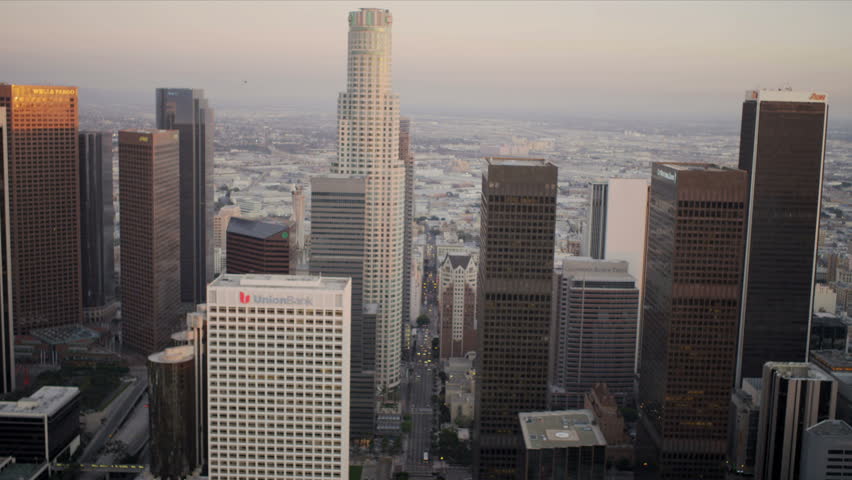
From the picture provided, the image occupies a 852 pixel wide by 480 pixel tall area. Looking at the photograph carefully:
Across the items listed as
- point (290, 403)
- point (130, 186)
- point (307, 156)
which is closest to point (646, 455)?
point (290, 403)

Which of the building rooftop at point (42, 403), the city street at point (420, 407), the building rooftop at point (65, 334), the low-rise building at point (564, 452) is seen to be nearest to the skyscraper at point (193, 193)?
the building rooftop at point (65, 334)

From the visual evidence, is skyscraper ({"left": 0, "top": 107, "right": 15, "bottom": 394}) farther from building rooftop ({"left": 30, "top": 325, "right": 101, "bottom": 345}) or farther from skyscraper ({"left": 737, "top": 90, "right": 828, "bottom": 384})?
skyscraper ({"left": 737, "top": 90, "right": 828, "bottom": 384})

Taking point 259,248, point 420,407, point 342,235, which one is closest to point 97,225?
point 259,248

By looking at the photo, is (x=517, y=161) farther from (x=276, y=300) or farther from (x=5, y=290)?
(x=5, y=290)

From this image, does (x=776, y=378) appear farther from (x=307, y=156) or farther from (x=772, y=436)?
(x=307, y=156)

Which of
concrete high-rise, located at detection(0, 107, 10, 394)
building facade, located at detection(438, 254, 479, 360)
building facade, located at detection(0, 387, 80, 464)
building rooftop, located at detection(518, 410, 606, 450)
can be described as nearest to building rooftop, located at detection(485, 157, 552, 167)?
building rooftop, located at detection(518, 410, 606, 450)

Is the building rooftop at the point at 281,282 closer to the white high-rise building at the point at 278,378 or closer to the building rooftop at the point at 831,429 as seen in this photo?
the white high-rise building at the point at 278,378
